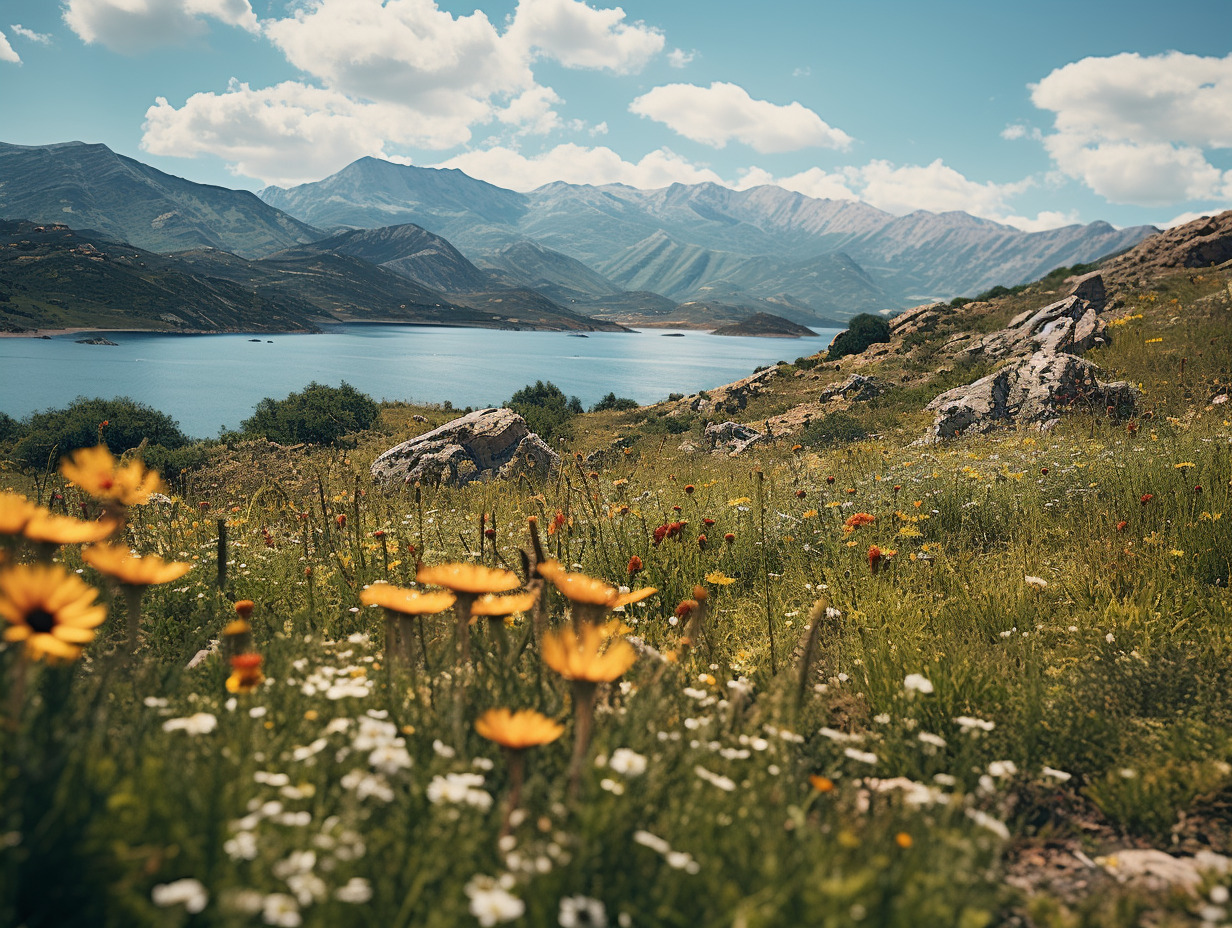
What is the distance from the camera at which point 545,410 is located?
121ft

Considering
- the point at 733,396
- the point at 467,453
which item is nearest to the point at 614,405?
the point at 733,396

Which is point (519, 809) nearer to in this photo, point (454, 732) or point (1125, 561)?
point (454, 732)

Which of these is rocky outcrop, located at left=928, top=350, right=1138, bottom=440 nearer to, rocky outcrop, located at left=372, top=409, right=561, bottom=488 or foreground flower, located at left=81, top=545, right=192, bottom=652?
rocky outcrop, located at left=372, top=409, right=561, bottom=488

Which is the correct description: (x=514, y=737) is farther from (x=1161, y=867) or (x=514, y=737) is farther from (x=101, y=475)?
(x=1161, y=867)

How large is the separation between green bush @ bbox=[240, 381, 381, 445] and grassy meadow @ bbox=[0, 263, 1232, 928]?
27.6 meters

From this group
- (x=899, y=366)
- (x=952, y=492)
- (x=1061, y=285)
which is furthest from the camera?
(x=1061, y=285)

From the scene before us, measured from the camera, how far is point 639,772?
64.0 inches

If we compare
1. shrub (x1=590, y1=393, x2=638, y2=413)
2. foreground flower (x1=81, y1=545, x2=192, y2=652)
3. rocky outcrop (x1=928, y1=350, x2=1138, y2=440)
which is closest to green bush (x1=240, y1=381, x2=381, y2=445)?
shrub (x1=590, y1=393, x2=638, y2=413)

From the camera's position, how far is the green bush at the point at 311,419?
103ft

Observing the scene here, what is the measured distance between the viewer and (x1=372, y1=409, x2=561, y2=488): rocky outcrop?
51.0ft

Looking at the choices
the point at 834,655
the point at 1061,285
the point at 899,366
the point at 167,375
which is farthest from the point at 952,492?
the point at 167,375

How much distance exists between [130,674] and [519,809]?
1.78 metres

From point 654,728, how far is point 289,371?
8688cm

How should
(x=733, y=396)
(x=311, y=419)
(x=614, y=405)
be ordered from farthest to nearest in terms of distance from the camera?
(x=614, y=405)
(x=733, y=396)
(x=311, y=419)
